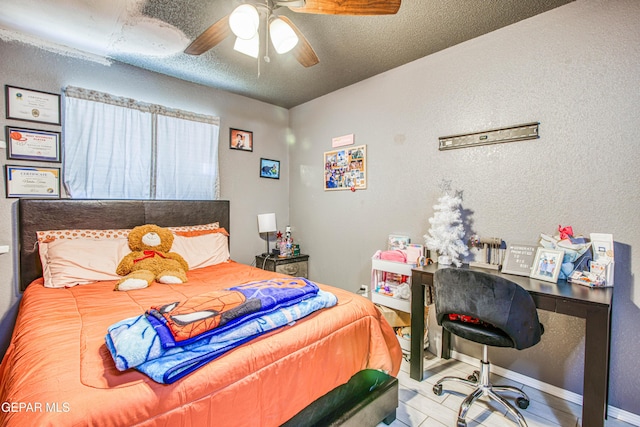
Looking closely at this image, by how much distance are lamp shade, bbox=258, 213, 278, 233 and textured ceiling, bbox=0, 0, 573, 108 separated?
1.59m

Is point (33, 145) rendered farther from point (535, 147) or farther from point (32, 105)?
point (535, 147)

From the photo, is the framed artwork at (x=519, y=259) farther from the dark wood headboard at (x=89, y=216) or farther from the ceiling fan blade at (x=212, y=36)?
the dark wood headboard at (x=89, y=216)

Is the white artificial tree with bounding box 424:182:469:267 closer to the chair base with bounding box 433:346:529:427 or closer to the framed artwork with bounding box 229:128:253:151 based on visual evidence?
the chair base with bounding box 433:346:529:427

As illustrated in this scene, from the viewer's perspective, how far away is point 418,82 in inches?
107

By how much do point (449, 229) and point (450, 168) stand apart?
54cm

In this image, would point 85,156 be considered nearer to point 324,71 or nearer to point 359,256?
point 324,71

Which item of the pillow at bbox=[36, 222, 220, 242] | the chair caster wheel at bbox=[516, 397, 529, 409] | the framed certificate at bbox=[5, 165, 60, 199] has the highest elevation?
the framed certificate at bbox=[5, 165, 60, 199]

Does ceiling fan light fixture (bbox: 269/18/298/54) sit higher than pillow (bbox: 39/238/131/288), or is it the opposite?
ceiling fan light fixture (bbox: 269/18/298/54)

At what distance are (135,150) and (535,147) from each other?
340 centimetres

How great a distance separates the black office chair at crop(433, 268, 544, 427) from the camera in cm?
160

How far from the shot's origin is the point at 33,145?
2.37 meters

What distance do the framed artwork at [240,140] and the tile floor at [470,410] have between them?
2.96m

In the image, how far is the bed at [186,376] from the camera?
880 millimetres

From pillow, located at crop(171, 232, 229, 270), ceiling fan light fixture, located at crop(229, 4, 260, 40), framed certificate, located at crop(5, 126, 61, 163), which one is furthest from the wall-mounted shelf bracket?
framed certificate, located at crop(5, 126, 61, 163)
